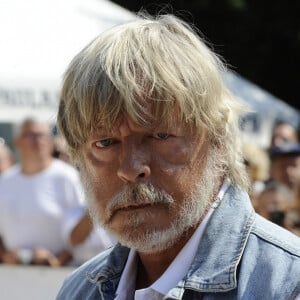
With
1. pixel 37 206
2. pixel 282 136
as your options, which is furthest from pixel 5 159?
pixel 282 136

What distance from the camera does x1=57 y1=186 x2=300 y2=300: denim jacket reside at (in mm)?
1986

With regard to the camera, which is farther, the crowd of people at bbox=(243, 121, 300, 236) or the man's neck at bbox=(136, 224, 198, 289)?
the crowd of people at bbox=(243, 121, 300, 236)

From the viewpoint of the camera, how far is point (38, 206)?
19.9 feet

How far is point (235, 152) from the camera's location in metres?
2.32

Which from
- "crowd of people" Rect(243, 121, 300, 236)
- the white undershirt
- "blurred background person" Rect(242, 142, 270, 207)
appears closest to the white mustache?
the white undershirt

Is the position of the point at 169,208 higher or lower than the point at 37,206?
higher

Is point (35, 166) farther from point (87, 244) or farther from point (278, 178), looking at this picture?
point (278, 178)

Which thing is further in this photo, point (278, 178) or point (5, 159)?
point (5, 159)

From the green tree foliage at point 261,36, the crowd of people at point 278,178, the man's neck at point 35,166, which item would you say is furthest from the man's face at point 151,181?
the green tree foliage at point 261,36

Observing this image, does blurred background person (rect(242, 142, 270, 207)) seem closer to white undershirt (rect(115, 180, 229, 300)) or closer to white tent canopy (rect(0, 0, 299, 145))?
white tent canopy (rect(0, 0, 299, 145))

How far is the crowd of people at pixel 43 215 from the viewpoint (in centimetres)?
580

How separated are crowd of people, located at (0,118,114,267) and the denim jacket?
11.7 ft

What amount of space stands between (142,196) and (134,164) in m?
0.08

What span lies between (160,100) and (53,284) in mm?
3292
